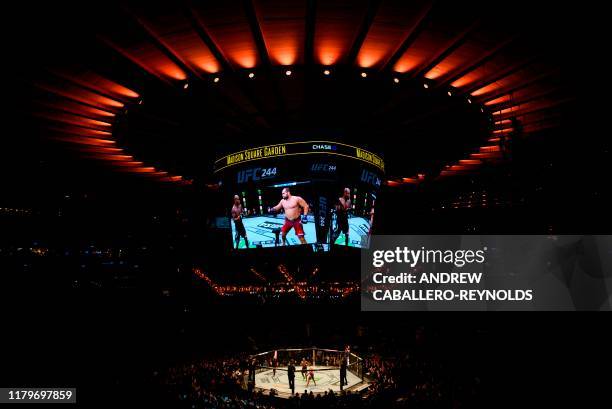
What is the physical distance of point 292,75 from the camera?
6.87 metres

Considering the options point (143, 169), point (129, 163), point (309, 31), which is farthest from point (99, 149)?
point (309, 31)

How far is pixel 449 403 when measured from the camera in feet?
27.2

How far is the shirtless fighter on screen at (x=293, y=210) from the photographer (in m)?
8.07

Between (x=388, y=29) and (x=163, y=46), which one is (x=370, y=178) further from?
(x=163, y=46)

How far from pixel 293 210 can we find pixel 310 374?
6.96 m

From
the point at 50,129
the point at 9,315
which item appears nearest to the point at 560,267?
the point at 50,129

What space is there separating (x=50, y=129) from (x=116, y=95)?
Result: 2.66 meters

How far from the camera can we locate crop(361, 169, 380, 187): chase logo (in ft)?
28.5

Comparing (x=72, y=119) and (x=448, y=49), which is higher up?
(x=448, y=49)

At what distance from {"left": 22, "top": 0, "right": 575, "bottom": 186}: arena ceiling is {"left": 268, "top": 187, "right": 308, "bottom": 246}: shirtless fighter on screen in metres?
1.30

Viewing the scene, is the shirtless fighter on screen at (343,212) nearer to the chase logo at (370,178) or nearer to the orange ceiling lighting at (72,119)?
the chase logo at (370,178)

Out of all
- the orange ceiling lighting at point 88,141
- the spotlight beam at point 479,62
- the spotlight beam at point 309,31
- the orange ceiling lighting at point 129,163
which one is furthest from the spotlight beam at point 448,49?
the orange ceiling lighting at point 129,163

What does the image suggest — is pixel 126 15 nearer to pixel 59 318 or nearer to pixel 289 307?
pixel 59 318

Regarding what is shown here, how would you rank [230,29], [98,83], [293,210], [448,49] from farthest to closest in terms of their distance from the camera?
[293,210], [98,83], [448,49], [230,29]
